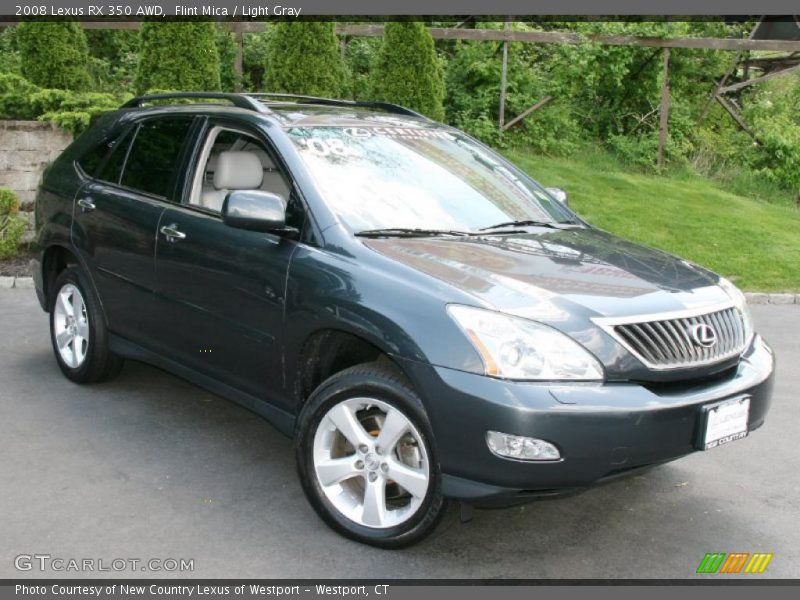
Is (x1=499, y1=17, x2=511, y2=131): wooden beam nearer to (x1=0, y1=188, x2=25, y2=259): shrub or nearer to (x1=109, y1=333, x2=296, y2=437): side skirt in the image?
(x1=0, y1=188, x2=25, y2=259): shrub

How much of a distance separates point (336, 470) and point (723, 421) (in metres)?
1.57

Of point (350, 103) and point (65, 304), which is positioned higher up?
point (350, 103)

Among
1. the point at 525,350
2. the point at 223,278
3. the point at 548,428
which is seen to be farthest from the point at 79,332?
the point at 548,428

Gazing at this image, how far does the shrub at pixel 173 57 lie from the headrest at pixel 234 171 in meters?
7.87

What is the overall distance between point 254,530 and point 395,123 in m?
2.37

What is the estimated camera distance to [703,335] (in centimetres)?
369

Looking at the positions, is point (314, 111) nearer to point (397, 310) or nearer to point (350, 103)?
point (350, 103)

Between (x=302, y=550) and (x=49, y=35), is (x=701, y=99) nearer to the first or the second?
(x=49, y=35)

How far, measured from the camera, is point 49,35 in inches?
484

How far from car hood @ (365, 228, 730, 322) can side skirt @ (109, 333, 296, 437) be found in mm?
937

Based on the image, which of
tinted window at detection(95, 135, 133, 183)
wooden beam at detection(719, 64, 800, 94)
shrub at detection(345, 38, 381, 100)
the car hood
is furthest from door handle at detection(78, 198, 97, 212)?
wooden beam at detection(719, 64, 800, 94)

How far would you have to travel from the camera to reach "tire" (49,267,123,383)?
5531 mm

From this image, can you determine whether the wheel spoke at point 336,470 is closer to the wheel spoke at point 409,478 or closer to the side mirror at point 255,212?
the wheel spoke at point 409,478
